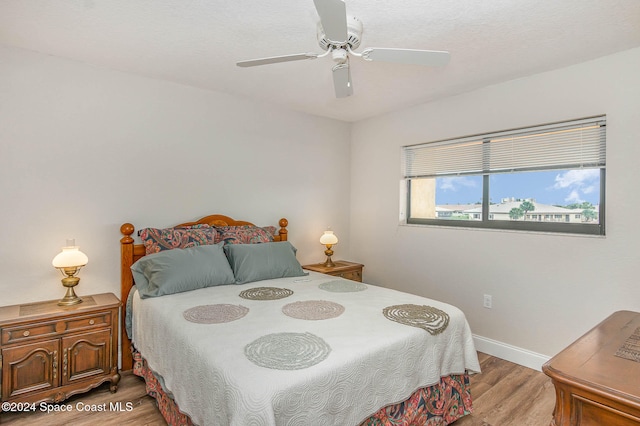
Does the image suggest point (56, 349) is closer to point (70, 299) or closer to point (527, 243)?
point (70, 299)

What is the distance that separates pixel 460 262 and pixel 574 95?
164 cm

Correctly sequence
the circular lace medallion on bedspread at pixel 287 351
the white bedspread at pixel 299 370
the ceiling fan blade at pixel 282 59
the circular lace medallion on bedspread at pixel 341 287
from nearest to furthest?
the white bedspread at pixel 299 370, the circular lace medallion on bedspread at pixel 287 351, the ceiling fan blade at pixel 282 59, the circular lace medallion on bedspread at pixel 341 287

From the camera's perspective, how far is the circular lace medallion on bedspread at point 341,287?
2.58 meters

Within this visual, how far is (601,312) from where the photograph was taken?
8.11 feet

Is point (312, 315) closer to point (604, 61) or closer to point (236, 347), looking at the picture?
point (236, 347)

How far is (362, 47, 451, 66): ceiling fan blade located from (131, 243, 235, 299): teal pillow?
73.8 inches

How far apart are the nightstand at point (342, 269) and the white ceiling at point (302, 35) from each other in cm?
188

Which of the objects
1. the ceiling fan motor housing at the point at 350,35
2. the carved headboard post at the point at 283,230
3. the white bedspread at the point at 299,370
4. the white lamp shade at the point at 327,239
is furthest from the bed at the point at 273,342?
the ceiling fan motor housing at the point at 350,35

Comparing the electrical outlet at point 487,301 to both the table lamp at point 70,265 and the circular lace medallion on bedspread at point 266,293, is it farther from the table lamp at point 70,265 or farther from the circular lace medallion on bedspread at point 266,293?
the table lamp at point 70,265

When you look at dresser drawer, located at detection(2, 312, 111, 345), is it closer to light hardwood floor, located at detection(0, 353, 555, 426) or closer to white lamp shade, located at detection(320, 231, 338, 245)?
light hardwood floor, located at detection(0, 353, 555, 426)

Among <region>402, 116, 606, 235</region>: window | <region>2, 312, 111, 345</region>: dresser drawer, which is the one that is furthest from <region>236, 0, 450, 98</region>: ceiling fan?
<region>2, 312, 111, 345</region>: dresser drawer

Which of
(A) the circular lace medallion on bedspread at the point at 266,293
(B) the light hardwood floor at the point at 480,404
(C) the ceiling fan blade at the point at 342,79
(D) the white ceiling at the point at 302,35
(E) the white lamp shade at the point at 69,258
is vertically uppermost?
(D) the white ceiling at the point at 302,35

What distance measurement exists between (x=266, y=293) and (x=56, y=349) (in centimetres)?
138

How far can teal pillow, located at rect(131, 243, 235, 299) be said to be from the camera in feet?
8.00
